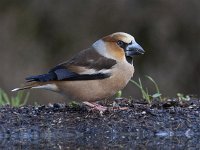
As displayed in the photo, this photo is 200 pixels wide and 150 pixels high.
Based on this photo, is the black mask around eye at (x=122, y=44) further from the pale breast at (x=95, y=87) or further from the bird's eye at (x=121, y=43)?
the pale breast at (x=95, y=87)

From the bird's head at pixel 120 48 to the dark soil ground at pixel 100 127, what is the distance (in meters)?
0.53

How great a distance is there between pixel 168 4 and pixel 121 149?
800cm

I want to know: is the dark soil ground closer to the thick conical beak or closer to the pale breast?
the pale breast

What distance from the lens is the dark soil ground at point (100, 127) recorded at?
7172 mm

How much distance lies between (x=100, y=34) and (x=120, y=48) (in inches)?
250

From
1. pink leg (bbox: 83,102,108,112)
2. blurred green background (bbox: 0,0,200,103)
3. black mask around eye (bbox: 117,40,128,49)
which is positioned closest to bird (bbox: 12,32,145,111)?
pink leg (bbox: 83,102,108,112)

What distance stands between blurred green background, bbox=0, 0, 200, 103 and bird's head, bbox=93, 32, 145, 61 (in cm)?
564

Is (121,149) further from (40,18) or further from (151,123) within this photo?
(40,18)

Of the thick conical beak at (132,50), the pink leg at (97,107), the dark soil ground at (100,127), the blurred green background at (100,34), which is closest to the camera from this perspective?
the dark soil ground at (100,127)

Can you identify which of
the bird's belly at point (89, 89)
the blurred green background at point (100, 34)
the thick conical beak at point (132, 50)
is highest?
the blurred green background at point (100, 34)

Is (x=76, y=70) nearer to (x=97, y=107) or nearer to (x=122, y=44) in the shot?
(x=97, y=107)

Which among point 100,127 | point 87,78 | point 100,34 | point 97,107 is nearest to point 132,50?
point 87,78

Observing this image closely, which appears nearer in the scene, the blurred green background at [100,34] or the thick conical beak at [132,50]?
the thick conical beak at [132,50]

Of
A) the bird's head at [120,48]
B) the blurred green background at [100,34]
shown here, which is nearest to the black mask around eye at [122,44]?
the bird's head at [120,48]
